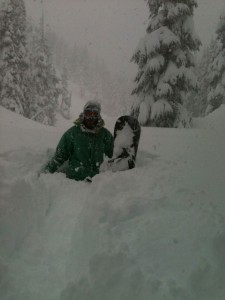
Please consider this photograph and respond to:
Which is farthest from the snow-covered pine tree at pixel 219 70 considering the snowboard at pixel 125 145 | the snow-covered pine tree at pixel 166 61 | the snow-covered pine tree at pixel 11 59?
the snowboard at pixel 125 145

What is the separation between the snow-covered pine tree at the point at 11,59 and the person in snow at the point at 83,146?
2090cm

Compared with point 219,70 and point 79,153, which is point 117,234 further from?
point 219,70

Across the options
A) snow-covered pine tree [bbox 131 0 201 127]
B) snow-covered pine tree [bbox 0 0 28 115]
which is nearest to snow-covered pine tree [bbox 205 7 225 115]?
snow-covered pine tree [bbox 131 0 201 127]

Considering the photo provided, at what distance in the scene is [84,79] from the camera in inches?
3866

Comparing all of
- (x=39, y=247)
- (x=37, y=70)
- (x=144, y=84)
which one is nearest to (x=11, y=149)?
(x=39, y=247)

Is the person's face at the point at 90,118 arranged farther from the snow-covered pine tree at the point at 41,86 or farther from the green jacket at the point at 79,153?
the snow-covered pine tree at the point at 41,86

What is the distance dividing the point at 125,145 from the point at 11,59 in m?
22.8

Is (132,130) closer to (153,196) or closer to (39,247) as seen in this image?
(153,196)

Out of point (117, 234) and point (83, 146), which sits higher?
Answer: point (83, 146)

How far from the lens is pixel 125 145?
593 cm

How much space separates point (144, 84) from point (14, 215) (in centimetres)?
1191

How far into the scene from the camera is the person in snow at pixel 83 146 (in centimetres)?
557

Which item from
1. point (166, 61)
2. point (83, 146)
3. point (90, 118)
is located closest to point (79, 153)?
point (83, 146)

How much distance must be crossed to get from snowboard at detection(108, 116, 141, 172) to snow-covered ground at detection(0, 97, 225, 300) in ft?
1.70
